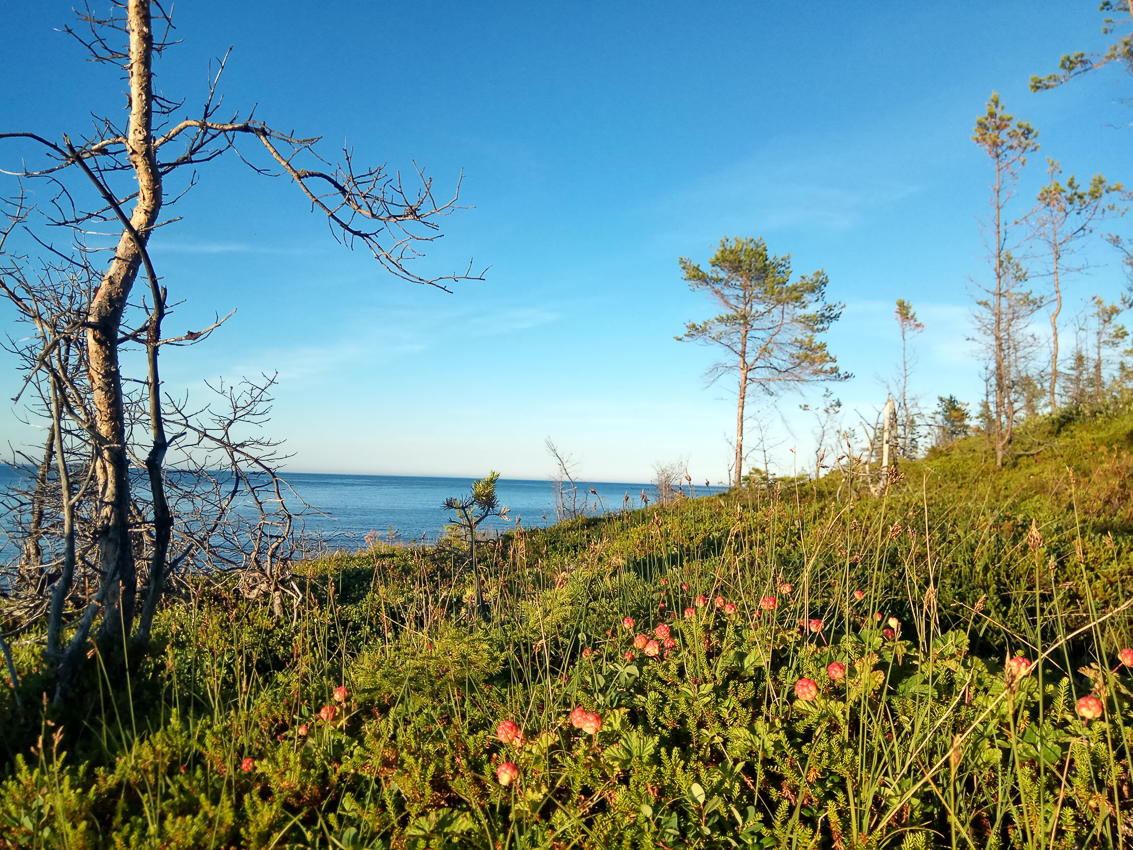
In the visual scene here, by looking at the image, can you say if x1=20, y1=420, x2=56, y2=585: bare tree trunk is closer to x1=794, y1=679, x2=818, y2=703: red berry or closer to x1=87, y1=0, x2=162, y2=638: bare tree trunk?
x1=87, y1=0, x2=162, y2=638: bare tree trunk

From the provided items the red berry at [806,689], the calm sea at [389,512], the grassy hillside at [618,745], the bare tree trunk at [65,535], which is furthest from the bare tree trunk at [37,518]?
the red berry at [806,689]

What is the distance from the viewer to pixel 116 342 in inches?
127

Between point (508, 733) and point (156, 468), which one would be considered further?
point (156, 468)

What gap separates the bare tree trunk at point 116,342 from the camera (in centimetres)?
306

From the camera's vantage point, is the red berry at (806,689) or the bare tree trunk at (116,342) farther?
the bare tree trunk at (116,342)

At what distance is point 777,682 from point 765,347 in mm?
18944

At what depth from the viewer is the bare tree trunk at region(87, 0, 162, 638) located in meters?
3.06

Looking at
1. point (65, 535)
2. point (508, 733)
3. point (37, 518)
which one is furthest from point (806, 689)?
point (37, 518)

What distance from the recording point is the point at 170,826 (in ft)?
5.16

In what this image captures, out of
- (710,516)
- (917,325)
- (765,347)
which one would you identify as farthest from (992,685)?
(917,325)

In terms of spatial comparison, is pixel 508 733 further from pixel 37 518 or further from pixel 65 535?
pixel 37 518

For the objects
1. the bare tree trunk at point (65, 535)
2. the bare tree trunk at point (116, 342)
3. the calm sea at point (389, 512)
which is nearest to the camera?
the bare tree trunk at point (65, 535)

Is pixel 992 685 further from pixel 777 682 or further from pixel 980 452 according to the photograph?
pixel 980 452

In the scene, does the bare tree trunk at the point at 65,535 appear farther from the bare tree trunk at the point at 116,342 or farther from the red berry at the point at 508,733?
the red berry at the point at 508,733
